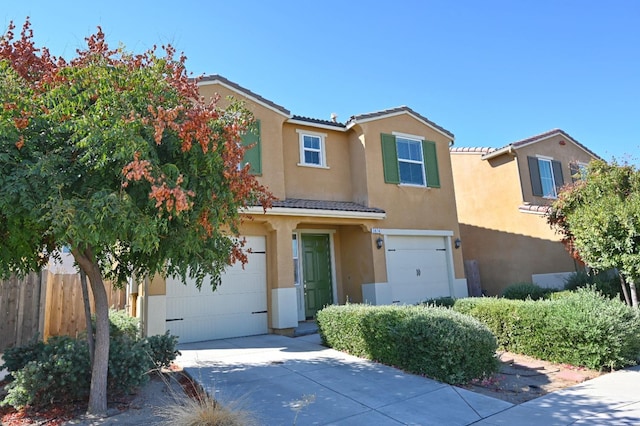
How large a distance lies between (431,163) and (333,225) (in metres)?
4.39

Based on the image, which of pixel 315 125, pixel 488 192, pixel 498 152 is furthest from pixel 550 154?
pixel 315 125

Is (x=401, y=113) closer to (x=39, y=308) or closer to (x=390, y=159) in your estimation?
(x=390, y=159)

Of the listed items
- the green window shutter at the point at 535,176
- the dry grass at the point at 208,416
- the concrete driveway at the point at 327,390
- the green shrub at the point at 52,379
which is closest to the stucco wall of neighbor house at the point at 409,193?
the green window shutter at the point at 535,176

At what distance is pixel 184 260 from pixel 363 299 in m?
8.47

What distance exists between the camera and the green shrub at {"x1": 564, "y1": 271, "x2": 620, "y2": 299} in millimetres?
11695

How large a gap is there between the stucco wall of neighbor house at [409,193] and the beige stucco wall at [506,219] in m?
2.94

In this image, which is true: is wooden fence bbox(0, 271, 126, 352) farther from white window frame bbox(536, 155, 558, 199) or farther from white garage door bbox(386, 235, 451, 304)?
white window frame bbox(536, 155, 558, 199)

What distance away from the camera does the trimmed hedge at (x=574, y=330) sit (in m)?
7.42

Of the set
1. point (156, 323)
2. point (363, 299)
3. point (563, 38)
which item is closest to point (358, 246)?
point (363, 299)

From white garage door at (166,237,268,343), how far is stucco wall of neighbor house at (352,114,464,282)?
374 centimetres

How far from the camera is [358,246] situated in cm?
1311

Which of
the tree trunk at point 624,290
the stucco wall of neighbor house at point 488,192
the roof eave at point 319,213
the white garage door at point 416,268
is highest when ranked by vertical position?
the stucco wall of neighbor house at point 488,192

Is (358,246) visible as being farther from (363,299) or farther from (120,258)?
(120,258)

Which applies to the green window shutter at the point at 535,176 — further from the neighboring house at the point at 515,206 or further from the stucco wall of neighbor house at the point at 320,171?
the stucco wall of neighbor house at the point at 320,171
